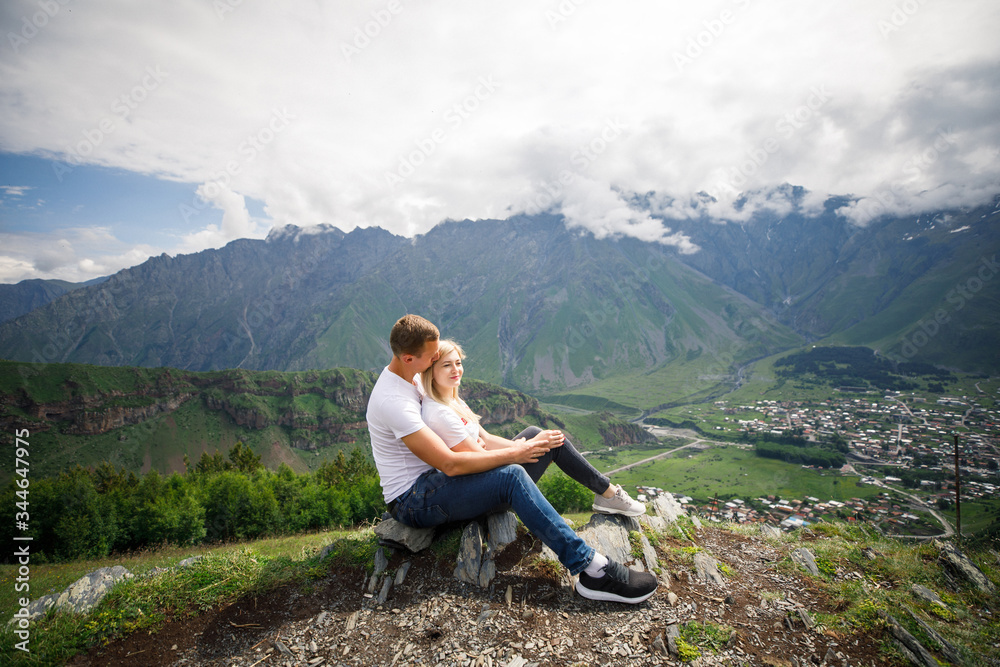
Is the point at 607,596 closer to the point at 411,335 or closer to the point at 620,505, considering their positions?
the point at 620,505

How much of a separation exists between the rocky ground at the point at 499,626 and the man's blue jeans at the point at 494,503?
0.91 meters

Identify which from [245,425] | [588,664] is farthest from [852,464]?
[245,425]

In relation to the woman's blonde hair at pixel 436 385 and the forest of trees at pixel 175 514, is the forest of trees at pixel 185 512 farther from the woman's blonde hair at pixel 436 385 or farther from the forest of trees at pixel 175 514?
the woman's blonde hair at pixel 436 385

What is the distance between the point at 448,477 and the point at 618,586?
325cm

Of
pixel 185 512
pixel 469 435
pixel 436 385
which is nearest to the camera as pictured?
pixel 469 435

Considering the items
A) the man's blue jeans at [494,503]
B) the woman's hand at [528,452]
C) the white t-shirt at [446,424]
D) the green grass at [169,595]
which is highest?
the white t-shirt at [446,424]

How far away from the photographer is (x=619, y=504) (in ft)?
30.0

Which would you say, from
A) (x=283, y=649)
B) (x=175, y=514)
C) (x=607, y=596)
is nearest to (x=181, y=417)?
(x=175, y=514)

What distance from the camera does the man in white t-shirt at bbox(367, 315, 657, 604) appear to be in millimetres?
6391

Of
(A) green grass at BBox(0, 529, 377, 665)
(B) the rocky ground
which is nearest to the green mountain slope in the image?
(A) green grass at BBox(0, 529, 377, 665)

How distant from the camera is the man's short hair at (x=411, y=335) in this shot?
6641mm

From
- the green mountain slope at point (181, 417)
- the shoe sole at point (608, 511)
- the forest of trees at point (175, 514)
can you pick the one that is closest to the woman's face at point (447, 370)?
the shoe sole at point (608, 511)

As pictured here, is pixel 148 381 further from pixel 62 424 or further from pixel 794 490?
pixel 794 490

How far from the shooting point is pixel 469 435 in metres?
7.07
